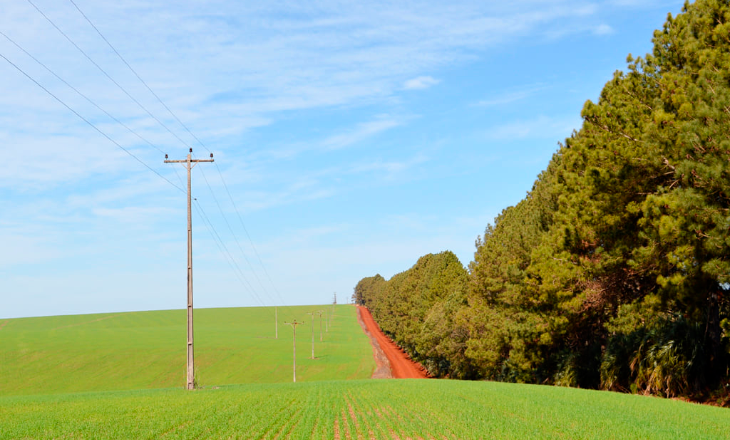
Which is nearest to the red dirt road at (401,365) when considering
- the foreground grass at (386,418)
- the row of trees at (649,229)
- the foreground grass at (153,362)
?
the foreground grass at (153,362)

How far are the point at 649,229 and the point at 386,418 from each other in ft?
37.8

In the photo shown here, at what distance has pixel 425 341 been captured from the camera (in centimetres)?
6700

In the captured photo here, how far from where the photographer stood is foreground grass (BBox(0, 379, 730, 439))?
16.0 metres

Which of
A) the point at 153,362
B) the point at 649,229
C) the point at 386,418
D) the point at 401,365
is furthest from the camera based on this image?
the point at 401,365

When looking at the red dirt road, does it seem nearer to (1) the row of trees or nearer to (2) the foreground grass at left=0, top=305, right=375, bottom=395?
(2) the foreground grass at left=0, top=305, right=375, bottom=395

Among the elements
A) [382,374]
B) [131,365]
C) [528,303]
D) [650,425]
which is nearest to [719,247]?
[650,425]

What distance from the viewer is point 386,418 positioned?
65.7 ft

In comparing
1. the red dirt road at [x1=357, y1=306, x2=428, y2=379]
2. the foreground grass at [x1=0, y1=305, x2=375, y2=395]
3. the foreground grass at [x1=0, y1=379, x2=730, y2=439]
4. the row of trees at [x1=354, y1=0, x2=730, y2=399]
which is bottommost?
the red dirt road at [x1=357, y1=306, x2=428, y2=379]

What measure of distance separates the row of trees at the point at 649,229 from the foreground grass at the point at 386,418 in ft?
13.5

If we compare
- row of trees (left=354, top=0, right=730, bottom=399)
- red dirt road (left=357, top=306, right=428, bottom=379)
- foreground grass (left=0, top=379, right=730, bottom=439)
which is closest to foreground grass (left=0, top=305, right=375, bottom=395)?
red dirt road (left=357, top=306, right=428, bottom=379)

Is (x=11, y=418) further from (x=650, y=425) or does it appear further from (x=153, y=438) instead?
(x=650, y=425)

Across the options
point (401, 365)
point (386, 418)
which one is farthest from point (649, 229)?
point (401, 365)

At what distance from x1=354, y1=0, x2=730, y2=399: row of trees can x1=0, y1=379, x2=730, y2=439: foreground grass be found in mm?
4111

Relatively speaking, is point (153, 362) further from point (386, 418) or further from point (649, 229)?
point (649, 229)
